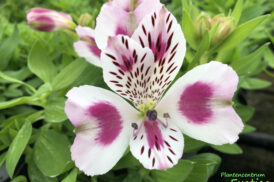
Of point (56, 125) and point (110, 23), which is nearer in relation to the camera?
point (110, 23)

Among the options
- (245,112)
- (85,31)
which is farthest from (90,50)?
(245,112)

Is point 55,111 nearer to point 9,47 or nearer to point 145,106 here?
point 145,106

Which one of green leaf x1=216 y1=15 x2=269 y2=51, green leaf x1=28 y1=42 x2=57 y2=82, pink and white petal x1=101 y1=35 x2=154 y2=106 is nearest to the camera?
pink and white petal x1=101 y1=35 x2=154 y2=106

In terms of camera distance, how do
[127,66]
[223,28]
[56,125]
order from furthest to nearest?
[56,125]
[223,28]
[127,66]

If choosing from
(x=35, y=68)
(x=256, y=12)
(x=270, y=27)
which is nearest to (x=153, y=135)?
(x=35, y=68)

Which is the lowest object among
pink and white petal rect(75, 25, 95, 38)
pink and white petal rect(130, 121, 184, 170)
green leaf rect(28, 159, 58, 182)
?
green leaf rect(28, 159, 58, 182)

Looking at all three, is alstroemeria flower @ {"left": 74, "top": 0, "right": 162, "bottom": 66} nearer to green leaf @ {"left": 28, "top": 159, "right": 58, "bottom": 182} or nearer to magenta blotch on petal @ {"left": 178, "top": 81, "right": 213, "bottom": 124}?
magenta blotch on petal @ {"left": 178, "top": 81, "right": 213, "bottom": 124}

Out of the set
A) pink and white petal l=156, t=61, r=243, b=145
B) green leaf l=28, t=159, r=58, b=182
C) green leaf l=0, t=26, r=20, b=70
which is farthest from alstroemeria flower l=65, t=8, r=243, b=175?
green leaf l=0, t=26, r=20, b=70
